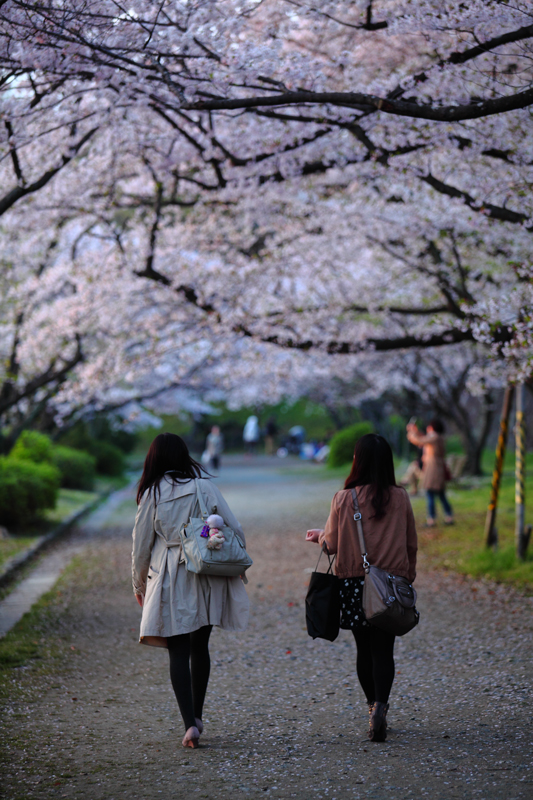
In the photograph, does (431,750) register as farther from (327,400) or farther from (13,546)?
(327,400)

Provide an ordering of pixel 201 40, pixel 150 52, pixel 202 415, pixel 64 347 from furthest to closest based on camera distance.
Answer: pixel 202 415, pixel 64 347, pixel 201 40, pixel 150 52

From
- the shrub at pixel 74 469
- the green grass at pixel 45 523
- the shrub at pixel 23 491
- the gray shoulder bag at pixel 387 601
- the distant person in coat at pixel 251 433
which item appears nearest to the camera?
the gray shoulder bag at pixel 387 601

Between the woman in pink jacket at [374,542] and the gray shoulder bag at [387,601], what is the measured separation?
0.24 feet

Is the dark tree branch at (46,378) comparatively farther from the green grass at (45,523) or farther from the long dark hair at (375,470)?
the long dark hair at (375,470)

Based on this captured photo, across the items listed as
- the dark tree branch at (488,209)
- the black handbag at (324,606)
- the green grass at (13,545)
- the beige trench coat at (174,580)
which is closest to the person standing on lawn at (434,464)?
the dark tree branch at (488,209)

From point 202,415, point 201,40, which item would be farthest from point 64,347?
point 202,415

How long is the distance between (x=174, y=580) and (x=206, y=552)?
24 centimetres

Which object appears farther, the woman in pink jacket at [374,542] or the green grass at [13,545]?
the green grass at [13,545]

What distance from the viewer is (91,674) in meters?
5.45

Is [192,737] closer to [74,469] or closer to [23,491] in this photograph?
[23,491]

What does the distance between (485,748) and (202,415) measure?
36.8 meters

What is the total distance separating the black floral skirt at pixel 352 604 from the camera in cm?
391

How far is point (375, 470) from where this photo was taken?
3.96 m

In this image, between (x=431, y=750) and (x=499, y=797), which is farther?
(x=431, y=750)
